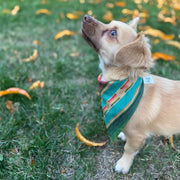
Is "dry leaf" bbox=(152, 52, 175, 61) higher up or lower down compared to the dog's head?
lower down

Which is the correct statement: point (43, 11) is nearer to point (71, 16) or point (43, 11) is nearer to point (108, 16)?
point (71, 16)

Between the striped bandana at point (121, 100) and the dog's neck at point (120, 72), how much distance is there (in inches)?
2.2

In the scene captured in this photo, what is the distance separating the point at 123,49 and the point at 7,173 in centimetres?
189

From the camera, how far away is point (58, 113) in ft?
9.87

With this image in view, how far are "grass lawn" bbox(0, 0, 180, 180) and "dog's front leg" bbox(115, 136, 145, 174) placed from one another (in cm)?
8

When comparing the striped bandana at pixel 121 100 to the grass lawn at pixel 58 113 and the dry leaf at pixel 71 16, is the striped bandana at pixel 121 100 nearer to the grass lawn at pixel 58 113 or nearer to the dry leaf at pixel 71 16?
the grass lawn at pixel 58 113

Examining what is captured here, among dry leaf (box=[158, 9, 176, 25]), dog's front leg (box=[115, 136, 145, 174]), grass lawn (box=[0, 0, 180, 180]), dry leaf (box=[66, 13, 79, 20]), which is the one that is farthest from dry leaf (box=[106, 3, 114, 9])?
dog's front leg (box=[115, 136, 145, 174])

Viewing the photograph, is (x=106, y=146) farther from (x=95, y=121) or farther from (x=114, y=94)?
(x=114, y=94)

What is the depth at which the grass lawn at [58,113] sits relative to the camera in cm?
248

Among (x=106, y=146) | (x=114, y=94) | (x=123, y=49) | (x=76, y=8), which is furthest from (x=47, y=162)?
(x=76, y=8)

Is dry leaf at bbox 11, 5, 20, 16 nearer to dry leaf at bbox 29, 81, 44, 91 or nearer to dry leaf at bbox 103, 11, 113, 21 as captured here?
dry leaf at bbox 103, 11, 113, 21

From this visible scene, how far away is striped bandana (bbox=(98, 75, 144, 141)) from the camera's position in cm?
226

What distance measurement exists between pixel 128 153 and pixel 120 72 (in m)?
1.01

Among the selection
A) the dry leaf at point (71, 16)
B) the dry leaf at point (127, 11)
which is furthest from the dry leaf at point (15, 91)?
the dry leaf at point (127, 11)
